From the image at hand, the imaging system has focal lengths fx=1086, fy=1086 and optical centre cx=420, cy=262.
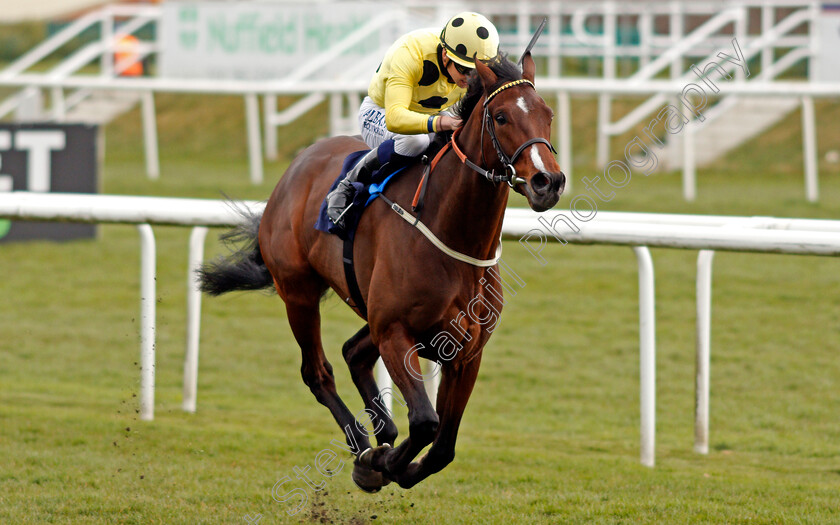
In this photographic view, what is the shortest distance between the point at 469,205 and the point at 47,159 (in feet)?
19.9

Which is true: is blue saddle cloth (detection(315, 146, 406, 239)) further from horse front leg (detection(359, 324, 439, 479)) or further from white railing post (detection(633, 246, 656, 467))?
white railing post (detection(633, 246, 656, 467))

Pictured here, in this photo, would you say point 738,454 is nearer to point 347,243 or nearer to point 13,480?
point 347,243

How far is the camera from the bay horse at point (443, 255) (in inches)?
118

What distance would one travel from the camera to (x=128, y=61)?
611 inches

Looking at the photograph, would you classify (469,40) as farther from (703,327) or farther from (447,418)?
(703,327)

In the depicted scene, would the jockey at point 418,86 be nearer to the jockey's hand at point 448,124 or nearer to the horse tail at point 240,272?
the jockey's hand at point 448,124

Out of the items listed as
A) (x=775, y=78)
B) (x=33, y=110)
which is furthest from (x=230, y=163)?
(x=775, y=78)

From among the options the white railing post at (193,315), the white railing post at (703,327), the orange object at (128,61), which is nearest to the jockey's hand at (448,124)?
the white railing post at (703,327)

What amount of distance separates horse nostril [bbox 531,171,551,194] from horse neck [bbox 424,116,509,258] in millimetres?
390

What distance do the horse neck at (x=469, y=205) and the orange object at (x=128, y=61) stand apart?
1247 centimetres

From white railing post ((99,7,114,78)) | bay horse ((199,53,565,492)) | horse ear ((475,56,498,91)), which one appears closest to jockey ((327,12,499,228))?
bay horse ((199,53,565,492))

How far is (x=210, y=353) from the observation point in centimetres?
647

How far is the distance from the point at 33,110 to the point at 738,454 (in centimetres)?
1031


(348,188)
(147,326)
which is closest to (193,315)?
(147,326)
